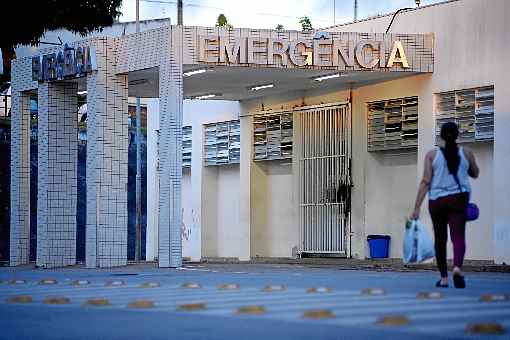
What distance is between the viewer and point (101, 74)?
3052cm

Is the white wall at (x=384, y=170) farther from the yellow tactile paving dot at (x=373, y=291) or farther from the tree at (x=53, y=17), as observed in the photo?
the yellow tactile paving dot at (x=373, y=291)

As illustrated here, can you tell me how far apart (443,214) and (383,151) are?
65.4 ft

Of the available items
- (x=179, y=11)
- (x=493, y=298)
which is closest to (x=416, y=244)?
(x=493, y=298)

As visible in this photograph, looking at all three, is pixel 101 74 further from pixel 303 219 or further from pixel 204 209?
pixel 204 209

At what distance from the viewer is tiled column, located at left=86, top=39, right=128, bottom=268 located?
3020 centimetres

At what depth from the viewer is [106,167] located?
3028cm

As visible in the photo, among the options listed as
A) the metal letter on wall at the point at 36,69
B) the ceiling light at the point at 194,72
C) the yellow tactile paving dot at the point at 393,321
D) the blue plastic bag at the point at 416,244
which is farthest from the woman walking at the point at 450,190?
the metal letter on wall at the point at 36,69

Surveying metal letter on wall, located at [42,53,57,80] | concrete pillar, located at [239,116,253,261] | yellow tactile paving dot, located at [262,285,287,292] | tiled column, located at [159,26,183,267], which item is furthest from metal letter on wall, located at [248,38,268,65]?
yellow tactile paving dot, located at [262,285,287,292]

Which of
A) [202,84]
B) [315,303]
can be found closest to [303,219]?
[202,84]

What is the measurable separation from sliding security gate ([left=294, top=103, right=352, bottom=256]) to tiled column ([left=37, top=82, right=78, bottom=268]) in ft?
23.8

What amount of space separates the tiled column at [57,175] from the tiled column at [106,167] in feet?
6.62

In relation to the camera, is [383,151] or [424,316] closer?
[424,316]

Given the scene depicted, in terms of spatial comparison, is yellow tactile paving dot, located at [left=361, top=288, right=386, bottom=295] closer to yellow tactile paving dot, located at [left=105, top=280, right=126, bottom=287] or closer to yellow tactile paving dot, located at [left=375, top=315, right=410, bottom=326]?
yellow tactile paving dot, located at [left=375, top=315, right=410, bottom=326]

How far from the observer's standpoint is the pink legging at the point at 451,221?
14422 mm
